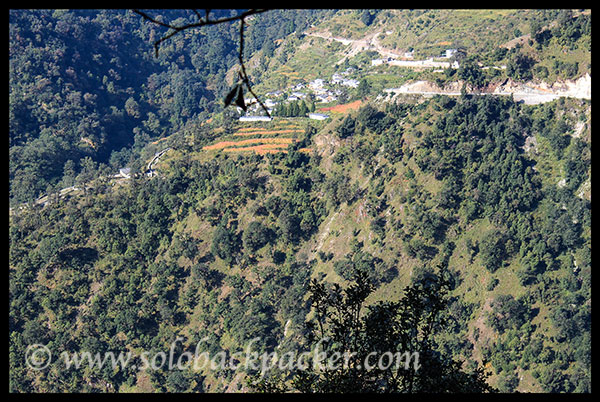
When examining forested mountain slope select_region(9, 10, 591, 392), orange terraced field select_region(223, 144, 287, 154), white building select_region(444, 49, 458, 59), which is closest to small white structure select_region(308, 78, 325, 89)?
white building select_region(444, 49, 458, 59)

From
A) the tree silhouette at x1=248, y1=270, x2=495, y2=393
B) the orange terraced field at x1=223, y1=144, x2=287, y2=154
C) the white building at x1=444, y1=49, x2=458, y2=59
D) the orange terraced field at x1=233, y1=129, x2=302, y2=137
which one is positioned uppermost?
the white building at x1=444, y1=49, x2=458, y2=59

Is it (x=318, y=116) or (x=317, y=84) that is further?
(x=317, y=84)

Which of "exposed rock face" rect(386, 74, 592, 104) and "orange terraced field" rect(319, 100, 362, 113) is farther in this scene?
"orange terraced field" rect(319, 100, 362, 113)

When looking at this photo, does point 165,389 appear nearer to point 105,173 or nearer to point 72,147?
point 105,173

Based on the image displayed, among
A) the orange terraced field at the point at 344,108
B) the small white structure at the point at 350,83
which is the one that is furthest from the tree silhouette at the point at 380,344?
the small white structure at the point at 350,83

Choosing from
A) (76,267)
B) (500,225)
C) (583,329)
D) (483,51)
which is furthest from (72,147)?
(583,329)

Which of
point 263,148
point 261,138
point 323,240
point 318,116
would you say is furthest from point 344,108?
point 323,240

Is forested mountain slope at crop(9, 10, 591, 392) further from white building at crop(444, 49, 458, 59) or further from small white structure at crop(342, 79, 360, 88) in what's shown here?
white building at crop(444, 49, 458, 59)

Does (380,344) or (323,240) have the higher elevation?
(380,344)

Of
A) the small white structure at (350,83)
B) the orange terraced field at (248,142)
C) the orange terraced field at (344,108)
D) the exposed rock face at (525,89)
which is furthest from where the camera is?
the small white structure at (350,83)

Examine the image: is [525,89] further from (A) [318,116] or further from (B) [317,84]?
(B) [317,84]

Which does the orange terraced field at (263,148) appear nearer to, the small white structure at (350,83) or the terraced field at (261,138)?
the terraced field at (261,138)
